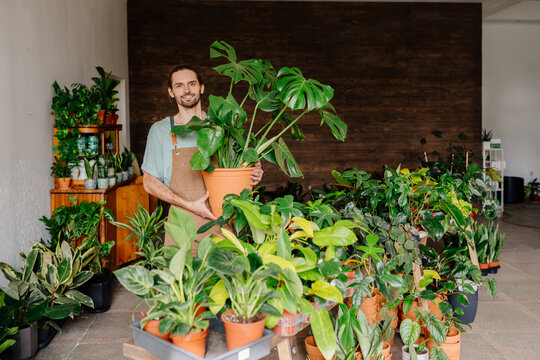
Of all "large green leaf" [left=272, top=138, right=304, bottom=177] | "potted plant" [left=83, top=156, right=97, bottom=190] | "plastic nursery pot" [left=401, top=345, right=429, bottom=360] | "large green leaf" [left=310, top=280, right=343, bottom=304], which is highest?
"large green leaf" [left=272, top=138, right=304, bottom=177]

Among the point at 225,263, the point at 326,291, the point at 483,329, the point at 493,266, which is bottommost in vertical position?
the point at 483,329

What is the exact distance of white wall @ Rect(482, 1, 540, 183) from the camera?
34.6 ft

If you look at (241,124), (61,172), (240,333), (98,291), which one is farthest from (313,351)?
(61,172)

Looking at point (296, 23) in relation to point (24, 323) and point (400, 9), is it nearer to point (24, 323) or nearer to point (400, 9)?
point (400, 9)

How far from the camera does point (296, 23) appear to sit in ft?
25.8

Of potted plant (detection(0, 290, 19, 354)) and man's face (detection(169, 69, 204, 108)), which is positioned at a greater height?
man's face (detection(169, 69, 204, 108))

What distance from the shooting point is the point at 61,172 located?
168 inches

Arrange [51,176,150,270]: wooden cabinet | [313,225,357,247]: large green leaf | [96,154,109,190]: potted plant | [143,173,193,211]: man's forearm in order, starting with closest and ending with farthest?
[313,225,357,247]: large green leaf → [143,173,193,211]: man's forearm → [51,176,150,270]: wooden cabinet → [96,154,109,190]: potted plant

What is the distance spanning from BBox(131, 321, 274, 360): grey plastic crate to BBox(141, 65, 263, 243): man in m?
1.22

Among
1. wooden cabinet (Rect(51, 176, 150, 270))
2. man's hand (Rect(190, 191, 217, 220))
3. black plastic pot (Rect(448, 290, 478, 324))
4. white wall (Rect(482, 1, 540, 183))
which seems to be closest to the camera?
man's hand (Rect(190, 191, 217, 220))

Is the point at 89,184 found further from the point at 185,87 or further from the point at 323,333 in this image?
the point at 323,333

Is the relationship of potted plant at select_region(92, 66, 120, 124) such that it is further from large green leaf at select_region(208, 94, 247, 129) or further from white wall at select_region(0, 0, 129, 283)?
large green leaf at select_region(208, 94, 247, 129)

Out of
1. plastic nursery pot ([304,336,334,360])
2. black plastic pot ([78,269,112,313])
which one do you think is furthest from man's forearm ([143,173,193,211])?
black plastic pot ([78,269,112,313])

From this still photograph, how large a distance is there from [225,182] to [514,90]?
10367 mm
